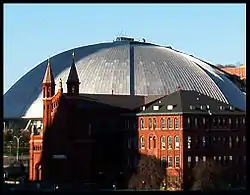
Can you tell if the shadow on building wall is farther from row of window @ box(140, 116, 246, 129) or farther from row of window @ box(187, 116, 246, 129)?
row of window @ box(187, 116, 246, 129)

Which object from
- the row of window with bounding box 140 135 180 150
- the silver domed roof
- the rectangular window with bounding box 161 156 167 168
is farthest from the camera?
the silver domed roof

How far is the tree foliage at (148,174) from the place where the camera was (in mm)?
19433

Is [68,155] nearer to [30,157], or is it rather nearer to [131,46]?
[30,157]

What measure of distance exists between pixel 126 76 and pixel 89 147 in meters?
7.59

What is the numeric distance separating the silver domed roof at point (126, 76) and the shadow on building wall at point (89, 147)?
4.80 metres

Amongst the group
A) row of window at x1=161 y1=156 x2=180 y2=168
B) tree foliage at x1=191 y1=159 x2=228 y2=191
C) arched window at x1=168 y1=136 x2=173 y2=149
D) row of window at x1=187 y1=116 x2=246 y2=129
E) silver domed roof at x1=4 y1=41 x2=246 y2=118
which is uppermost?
silver domed roof at x1=4 y1=41 x2=246 y2=118

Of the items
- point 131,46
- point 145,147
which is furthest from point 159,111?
point 131,46

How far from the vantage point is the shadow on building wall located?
75.2 ft

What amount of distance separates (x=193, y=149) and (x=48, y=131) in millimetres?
5360

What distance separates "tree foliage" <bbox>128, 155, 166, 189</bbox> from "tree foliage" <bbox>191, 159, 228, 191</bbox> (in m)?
1.12

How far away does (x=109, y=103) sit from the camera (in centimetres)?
2584

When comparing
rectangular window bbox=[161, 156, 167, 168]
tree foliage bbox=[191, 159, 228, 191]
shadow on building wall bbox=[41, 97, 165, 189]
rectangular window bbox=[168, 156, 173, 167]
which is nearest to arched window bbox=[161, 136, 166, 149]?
rectangular window bbox=[161, 156, 167, 168]

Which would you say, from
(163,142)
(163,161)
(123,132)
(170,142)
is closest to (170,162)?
(163,161)

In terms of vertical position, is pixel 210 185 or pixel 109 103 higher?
pixel 109 103
